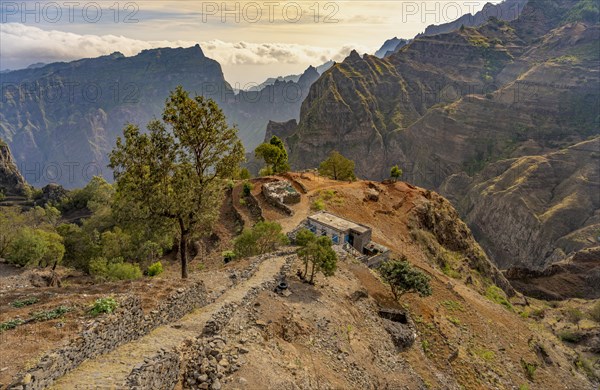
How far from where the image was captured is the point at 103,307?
1571 cm

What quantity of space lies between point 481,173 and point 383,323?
176850 mm

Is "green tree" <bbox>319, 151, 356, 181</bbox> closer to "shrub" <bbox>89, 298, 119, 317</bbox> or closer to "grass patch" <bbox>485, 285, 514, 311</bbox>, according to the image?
"grass patch" <bbox>485, 285, 514, 311</bbox>

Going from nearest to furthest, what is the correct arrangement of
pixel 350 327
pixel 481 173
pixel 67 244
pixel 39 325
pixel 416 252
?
1. pixel 39 325
2. pixel 350 327
3. pixel 416 252
4. pixel 67 244
5. pixel 481 173

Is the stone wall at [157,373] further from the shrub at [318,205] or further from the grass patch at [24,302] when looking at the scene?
the shrub at [318,205]

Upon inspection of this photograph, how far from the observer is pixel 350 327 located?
26.2 m

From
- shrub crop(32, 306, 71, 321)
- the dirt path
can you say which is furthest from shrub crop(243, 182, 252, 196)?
shrub crop(32, 306, 71, 321)

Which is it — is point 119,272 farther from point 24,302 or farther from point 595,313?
point 595,313

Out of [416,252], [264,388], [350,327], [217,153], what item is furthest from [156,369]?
[416,252]

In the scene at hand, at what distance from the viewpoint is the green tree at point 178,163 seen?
26391 millimetres

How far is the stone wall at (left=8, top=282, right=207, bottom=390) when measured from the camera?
11602 millimetres

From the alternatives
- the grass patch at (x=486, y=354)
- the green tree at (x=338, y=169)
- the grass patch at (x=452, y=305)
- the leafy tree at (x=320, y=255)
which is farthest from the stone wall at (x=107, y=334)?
the green tree at (x=338, y=169)

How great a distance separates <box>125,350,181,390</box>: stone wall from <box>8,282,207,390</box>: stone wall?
2.25 m

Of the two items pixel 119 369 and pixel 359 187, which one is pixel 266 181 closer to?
pixel 359 187

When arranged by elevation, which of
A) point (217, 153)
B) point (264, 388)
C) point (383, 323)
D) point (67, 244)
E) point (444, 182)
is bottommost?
point (444, 182)
